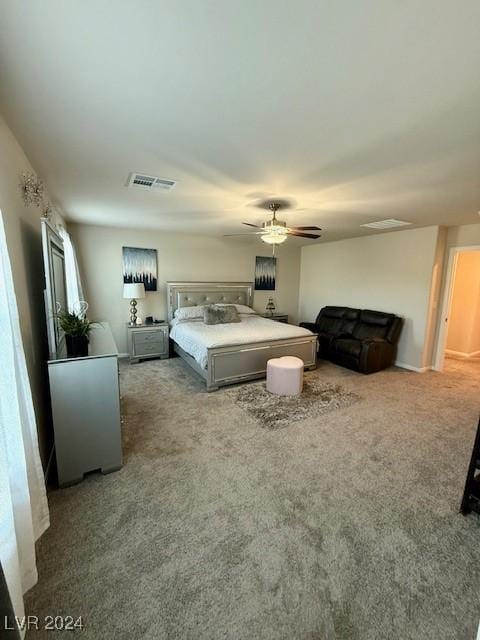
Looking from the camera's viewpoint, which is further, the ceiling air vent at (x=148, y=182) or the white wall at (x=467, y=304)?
the white wall at (x=467, y=304)

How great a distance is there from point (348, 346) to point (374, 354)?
1.41 feet

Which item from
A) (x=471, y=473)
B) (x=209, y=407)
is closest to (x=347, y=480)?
(x=471, y=473)

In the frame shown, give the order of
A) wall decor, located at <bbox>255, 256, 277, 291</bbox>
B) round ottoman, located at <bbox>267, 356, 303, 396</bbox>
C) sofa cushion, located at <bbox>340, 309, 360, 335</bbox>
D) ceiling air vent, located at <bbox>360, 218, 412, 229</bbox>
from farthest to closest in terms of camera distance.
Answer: wall decor, located at <bbox>255, 256, 277, 291</bbox>, sofa cushion, located at <bbox>340, 309, 360, 335</bbox>, ceiling air vent, located at <bbox>360, 218, 412, 229</bbox>, round ottoman, located at <bbox>267, 356, 303, 396</bbox>

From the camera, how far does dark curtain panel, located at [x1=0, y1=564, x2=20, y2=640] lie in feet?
2.75

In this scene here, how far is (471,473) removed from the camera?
1.76m

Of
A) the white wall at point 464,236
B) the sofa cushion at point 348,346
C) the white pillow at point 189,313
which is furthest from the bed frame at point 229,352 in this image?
the white wall at point 464,236

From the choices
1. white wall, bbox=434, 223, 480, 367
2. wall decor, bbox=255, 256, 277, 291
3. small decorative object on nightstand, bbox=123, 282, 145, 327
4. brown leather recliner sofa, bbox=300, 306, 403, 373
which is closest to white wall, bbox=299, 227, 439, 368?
brown leather recliner sofa, bbox=300, 306, 403, 373

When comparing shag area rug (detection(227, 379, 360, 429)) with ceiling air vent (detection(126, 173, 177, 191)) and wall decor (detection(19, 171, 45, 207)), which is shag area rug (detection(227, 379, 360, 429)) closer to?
ceiling air vent (detection(126, 173, 177, 191))

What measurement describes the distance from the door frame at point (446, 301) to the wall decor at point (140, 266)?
527 cm

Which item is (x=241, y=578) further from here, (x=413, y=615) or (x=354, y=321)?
(x=354, y=321)

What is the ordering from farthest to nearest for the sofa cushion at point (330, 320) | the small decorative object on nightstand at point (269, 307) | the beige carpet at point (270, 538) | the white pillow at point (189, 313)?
the small decorative object on nightstand at point (269, 307), the sofa cushion at point (330, 320), the white pillow at point (189, 313), the beige carpet at point (270, 538)

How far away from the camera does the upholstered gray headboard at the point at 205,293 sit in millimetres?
5367

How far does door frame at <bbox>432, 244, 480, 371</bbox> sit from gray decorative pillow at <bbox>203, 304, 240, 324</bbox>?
3631mm

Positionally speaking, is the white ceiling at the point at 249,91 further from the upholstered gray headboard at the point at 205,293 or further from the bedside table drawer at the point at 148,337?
the upholstered gray headboard at the point at 205,293
